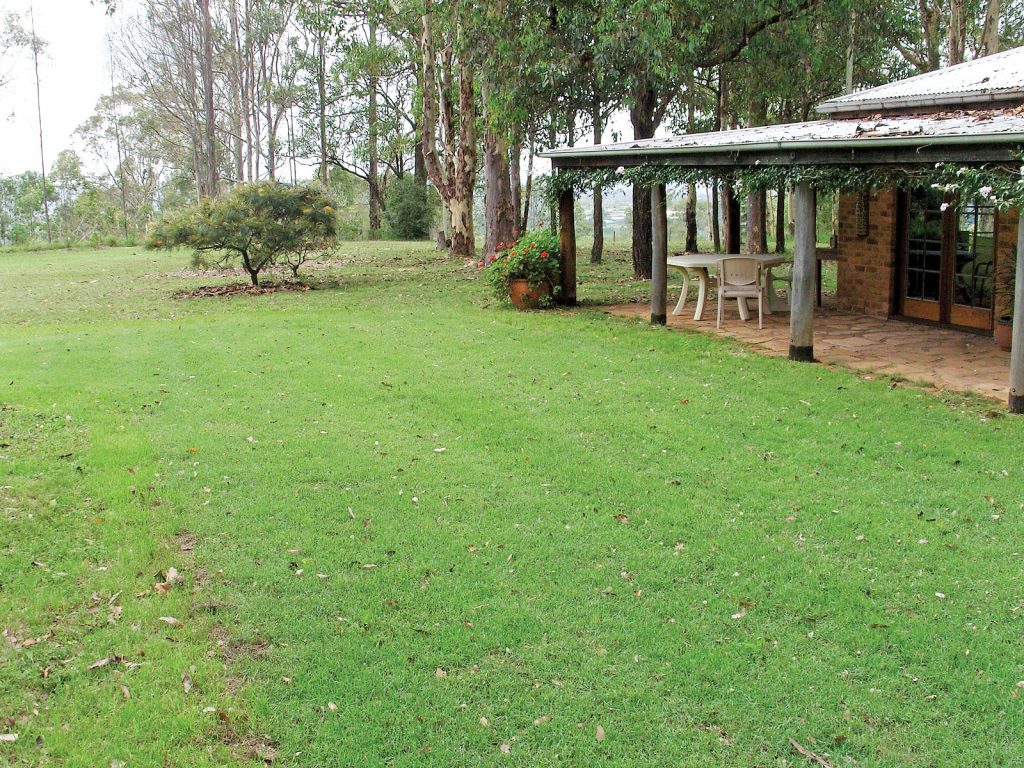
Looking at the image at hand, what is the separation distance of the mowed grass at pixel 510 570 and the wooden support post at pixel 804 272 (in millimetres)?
509

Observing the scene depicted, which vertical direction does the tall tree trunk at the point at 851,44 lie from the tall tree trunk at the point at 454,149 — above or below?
above

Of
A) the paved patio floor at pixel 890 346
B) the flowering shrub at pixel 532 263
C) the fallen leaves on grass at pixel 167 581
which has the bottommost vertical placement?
the fallen leaves on grass at pixel 167 581

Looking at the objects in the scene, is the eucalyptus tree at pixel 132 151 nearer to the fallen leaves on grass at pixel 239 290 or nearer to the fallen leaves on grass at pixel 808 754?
the fallen leaves on grass at pixel 239 290

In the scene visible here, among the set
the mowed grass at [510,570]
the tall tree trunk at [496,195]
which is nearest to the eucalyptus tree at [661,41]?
the tall tree trunk at [496,195]

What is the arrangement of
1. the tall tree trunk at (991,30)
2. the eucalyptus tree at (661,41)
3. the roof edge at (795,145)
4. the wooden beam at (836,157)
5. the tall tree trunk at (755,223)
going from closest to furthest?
the roof edge at (795,145)
the wooden beam at (836,157)
the eucalyptus tree at (661,41)
the tall tree trunk at (991,30)
the tall tree trunk at (755,223)

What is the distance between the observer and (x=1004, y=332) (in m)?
9.29

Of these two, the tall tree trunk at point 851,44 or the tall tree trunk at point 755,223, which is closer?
the tall tree trunk at point 851,44

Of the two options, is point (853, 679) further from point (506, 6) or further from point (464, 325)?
point (506, 6)

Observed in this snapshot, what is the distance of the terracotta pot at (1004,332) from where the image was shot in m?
9.14

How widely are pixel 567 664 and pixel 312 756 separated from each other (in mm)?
1082

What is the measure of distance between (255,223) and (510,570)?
12.2 metres

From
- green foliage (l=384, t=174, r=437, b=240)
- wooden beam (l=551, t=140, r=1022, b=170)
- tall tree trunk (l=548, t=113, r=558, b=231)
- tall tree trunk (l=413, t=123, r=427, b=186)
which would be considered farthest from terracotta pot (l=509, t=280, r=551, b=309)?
green foliage (l=384, t=174, r=437, b=240)

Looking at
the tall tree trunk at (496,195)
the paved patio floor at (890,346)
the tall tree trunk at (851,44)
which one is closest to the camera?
the paved patio floor at (890,346)

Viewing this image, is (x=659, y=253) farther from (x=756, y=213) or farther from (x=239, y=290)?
(x=756, y=213)
